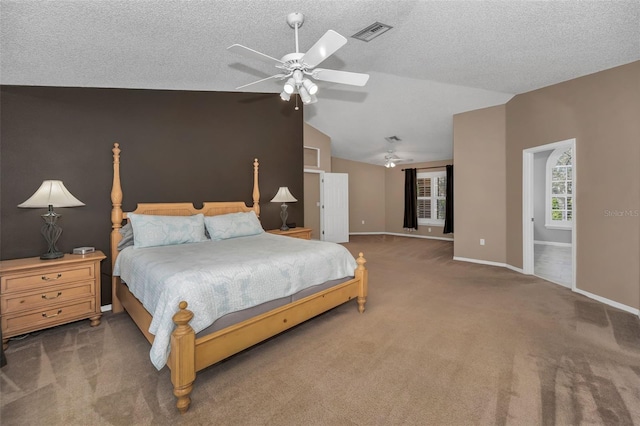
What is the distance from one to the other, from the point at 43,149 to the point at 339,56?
10.9 feet

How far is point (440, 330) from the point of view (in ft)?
8.71

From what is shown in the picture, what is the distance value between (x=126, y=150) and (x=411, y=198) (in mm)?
7478

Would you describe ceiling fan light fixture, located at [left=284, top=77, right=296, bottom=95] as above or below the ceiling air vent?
below

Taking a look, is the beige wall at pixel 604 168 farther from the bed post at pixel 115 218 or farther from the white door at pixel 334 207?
the bed post at pixel 115 218

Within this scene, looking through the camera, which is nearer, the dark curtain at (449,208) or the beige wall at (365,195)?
the dark curtain at (449,208)

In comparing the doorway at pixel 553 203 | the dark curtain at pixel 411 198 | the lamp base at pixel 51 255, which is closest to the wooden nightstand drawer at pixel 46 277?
the lamp base at pixel 51 255

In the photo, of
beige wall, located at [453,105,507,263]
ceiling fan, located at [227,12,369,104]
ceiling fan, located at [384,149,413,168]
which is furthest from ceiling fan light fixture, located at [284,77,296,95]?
ceiling fan, located at [384,149,413,168]

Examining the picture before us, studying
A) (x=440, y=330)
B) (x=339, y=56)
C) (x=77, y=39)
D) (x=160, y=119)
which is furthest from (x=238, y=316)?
(x=339, y=56)

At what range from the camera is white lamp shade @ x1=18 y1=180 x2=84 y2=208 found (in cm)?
255

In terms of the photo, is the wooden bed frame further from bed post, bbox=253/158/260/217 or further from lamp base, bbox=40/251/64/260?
lamp base, bbox=40/251/64/260

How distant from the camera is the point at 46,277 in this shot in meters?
2.53

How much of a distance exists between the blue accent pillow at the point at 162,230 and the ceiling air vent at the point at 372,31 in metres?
2.74

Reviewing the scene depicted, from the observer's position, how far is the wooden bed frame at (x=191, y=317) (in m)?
1.66

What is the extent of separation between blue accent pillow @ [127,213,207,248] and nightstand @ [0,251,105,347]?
40 cm
